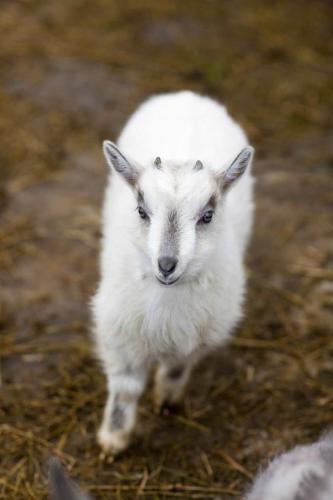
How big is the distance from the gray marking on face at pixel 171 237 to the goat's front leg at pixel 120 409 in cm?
100

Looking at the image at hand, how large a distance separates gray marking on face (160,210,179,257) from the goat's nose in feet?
0.06

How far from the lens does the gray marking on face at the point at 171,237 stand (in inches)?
107

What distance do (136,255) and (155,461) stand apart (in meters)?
1.21

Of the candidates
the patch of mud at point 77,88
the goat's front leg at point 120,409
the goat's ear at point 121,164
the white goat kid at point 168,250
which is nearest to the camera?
the white goat kid at point 168,250

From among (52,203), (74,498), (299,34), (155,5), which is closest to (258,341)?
(52,203)

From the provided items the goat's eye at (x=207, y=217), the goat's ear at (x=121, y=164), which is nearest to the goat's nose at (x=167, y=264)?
the goat's eye at (x=207, y=217)

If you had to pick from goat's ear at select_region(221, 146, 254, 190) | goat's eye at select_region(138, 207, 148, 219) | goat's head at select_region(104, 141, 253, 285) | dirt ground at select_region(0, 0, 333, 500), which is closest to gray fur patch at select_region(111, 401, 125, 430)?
dirt ground at select_region(0, 0, 333, 500)

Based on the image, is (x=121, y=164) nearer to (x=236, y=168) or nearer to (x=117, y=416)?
(x=236, y=168)

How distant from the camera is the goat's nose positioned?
2703 mm

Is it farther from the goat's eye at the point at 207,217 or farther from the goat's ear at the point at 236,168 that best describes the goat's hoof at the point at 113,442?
the goat's ear at the point at 236,168

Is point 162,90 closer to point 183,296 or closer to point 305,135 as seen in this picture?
point 305,135

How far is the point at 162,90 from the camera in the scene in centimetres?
686

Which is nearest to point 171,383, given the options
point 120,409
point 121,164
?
point 120,409

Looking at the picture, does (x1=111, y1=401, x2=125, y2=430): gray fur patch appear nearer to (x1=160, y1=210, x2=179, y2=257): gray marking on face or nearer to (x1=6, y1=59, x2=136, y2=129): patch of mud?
(x1=160, y1=210, x2=179, y2=257): gray marking on face
